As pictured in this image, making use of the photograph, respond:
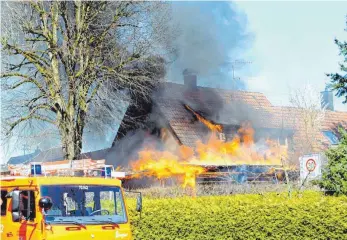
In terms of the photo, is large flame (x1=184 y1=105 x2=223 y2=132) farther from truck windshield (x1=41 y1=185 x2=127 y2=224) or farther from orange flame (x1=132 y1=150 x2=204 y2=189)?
truck windshield (x1=41 y1=185 x2=127 y2=224)

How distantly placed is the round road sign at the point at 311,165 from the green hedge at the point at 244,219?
340cm

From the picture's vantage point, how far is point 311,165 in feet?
51.4

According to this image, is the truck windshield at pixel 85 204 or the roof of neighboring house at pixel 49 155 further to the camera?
the roof of neighboring house at pixel 49 155

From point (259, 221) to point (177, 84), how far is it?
18.7m

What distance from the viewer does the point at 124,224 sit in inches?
379

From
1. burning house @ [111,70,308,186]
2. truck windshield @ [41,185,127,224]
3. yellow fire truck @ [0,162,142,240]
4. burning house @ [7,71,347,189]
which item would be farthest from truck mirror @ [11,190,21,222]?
burning house @ [111,70,308,186]

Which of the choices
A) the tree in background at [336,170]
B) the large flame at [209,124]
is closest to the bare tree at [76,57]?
the large flame at [209,124]

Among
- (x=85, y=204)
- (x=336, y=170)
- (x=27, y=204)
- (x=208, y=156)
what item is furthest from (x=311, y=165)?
(x=27, y=204)

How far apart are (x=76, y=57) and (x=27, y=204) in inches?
504

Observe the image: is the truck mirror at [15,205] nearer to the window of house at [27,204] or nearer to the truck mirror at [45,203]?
the window of house at [27,204]

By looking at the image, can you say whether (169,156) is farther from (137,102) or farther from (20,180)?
(20,180)

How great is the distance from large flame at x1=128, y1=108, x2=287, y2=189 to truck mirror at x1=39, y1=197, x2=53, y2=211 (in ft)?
41.2

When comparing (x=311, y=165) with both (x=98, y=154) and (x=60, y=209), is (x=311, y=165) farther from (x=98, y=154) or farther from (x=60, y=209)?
(x=98, y=154)

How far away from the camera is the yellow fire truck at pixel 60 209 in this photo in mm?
8758
